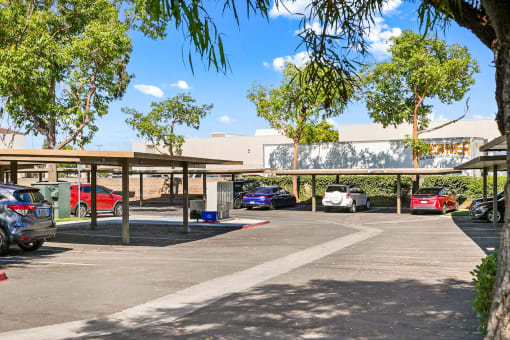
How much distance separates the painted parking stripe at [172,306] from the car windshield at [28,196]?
233 inches

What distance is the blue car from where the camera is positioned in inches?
1280

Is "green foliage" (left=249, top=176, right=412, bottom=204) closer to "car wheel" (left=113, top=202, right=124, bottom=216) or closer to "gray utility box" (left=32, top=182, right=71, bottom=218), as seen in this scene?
"car wheel" (left=113, top=202, right=124, bottom=216)

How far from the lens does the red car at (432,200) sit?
27.5m

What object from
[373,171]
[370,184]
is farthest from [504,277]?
[370,184]

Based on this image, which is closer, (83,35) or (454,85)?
(83,35)

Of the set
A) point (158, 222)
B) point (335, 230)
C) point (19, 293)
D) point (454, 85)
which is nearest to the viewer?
point (19, 293)

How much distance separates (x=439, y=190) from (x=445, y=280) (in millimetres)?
20393

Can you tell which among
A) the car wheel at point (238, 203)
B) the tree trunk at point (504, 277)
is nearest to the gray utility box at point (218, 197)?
the car wheel at point (238, 203)

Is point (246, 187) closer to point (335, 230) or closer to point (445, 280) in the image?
point (335, 230)

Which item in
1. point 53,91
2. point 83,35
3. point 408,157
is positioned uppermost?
point 83,35

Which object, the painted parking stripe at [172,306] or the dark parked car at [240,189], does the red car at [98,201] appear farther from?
the painted parking stripe at [172,306]

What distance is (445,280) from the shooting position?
928 centimetres

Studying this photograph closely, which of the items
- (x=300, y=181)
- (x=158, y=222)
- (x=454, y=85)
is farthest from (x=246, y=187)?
(x=454, y=85)

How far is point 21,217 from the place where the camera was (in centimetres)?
1235
